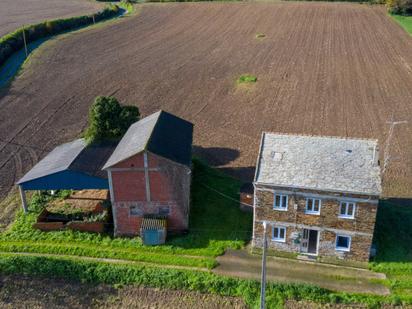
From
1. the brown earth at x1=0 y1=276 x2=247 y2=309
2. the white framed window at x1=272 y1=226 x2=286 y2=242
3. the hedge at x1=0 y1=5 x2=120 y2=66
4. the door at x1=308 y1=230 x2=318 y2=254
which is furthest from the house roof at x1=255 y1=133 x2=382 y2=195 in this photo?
the hedge at x1=0 y1=5 x2=120 y2=66

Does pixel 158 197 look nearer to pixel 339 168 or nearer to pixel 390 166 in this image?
pixel 339 168

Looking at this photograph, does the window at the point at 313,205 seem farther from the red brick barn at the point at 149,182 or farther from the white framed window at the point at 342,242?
the red brick barn at the point at 149,182

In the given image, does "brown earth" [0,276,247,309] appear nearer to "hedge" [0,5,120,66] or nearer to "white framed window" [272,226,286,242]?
"white framed window" [272,226,286,242]

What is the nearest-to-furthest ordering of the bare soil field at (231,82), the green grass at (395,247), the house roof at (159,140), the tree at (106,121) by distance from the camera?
the green grass at (395,247)
the house roof at (159,140)
the tree at (106,121)
the bare soil field at (231,82)

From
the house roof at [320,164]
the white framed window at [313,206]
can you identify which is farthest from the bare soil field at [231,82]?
the white framed window at [313,206]

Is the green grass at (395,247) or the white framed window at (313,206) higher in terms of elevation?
the white framed window at (313,206)
